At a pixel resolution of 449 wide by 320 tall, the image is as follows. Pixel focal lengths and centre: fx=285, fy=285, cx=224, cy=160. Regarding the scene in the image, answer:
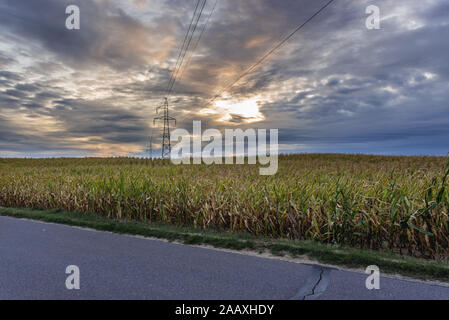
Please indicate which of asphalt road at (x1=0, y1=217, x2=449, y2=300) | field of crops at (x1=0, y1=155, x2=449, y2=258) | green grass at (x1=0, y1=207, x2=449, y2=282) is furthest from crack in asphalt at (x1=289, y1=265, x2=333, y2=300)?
field of crops at (x1=0, y1=155, x2=449, y2=258)

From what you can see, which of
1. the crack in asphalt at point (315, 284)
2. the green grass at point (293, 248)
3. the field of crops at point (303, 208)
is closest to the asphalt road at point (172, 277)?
the crack in asphalt at point (315, 284)

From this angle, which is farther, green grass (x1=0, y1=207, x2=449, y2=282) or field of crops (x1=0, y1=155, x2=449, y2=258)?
field of crops (x1=0, y1=155, x2=449, y2=258)

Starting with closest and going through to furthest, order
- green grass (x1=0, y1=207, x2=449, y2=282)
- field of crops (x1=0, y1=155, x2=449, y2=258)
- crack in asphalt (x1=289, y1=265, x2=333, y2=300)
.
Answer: crack in asphalt (x1=289, y1=265, x2=333, y2=300), green grass (x1=0, y1=207, x2=449, y2=282), field of crops (x1=0, y1=155, x2=449, y2=258)

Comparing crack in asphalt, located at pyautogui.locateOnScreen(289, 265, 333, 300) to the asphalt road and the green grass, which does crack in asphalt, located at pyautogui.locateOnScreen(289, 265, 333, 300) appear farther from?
→ the green grass

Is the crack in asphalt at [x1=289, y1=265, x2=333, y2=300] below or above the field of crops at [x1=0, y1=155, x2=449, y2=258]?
below

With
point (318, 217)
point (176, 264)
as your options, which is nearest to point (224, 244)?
point (176, 264)

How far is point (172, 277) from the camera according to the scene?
15.0ft

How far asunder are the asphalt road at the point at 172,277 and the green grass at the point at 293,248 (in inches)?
17.0

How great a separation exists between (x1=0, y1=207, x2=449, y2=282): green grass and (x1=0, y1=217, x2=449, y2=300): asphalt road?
432mm

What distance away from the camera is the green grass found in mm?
4887

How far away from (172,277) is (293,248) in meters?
2.67

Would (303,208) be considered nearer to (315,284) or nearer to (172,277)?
(315,284)

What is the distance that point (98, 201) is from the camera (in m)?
10.4

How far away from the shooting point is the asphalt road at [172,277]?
4.04 m
